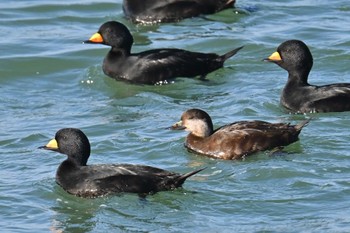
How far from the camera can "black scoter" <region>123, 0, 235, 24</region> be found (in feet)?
68.4

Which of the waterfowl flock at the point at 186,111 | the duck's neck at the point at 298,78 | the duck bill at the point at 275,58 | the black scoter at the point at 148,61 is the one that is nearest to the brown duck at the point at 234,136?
the waterfowl flock at the point at 186,111

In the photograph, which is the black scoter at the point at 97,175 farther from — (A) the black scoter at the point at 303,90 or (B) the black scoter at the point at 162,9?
(B) the black scoter at the point at 162,9

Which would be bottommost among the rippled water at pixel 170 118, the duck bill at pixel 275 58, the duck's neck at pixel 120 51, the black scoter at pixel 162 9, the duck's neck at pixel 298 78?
the rippled water at pixel 170 118

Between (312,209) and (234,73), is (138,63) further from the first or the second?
(312,209)

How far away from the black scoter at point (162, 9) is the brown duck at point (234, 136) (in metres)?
6.36

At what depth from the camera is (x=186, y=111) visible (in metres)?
14.8

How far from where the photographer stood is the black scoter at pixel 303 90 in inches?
619

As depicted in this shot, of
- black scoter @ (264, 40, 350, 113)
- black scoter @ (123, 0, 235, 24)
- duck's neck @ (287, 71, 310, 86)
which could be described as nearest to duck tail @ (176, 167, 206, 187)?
black scoter @ (264, 40, 350, 113)

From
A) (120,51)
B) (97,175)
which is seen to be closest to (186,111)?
(97,175)

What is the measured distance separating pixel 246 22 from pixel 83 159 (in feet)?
26.3

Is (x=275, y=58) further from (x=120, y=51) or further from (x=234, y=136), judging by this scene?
(x=234, y=136)

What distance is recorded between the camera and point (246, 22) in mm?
20969

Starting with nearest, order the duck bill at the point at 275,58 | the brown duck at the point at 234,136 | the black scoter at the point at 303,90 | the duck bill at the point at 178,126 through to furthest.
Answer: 1. the brown duck at the point at 234,136
2. the duck bill at the point at 178,126
3. the black scoter at the point at 303,90
4. the duck bill at the point at 275,58

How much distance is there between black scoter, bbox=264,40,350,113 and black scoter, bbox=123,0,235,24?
4.36 metres
